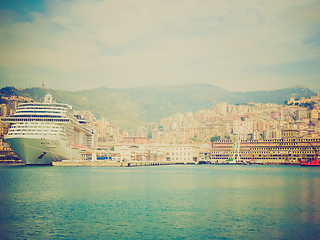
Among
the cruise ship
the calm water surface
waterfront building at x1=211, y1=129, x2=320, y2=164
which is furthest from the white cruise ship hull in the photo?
waterfront building at x1=211, y1=129, x2=320, y2=164

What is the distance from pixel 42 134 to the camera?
2527 inches

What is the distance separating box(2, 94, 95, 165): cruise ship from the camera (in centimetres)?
6306

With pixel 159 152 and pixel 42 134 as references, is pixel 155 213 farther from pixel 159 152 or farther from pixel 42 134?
pixel 159 152

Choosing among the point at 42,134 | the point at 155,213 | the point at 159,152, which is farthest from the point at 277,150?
the point at 155,213

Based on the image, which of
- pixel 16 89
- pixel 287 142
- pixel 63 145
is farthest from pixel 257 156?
pixel 16 89

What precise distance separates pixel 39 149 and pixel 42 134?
255cm

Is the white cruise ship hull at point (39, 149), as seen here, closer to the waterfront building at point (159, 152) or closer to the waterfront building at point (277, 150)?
the waterfront building at point (159, 152)

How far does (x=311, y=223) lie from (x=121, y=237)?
390 inches

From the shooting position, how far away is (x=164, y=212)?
23.4 meters

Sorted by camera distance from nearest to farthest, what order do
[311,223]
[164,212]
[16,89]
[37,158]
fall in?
[311,223]
[164,212]
[37,158]
[16,89]

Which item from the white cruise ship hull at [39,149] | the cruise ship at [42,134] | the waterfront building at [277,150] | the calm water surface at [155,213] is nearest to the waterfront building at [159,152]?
the waterfront building at [277,150]

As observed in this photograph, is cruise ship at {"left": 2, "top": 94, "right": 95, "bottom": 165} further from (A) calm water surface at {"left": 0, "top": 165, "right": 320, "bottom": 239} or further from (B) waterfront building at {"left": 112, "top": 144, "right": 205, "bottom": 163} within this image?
(B) waterfront building at {"left": 112, "top": 144, "right": 205, "bottom": 163}

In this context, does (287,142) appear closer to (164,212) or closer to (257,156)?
(257,156)

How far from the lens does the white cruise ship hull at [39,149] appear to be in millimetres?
62594
